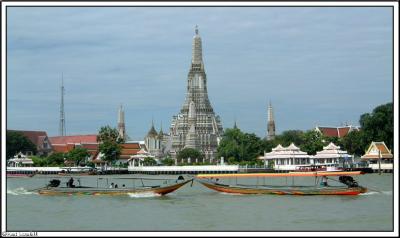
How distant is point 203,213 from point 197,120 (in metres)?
98.1

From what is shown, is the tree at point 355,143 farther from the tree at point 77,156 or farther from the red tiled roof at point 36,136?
the red tiled roof at point 36,136

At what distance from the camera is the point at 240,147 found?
328ft

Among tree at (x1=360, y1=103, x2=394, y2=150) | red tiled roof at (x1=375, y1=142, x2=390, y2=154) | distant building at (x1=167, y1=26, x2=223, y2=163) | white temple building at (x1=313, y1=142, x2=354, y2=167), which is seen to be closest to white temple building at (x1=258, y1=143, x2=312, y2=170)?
white temple building at (x1=313, y1=142, x2=354, y2=167)

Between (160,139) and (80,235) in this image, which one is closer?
(80,235)

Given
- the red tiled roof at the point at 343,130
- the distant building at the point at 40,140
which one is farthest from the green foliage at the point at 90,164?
the red tiled roof at the point at 343,130

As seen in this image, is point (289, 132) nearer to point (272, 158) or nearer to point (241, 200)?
point (272, 158)

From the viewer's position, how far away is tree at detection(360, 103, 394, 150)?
8431 centimetres

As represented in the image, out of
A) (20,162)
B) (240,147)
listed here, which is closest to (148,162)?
(240,147)

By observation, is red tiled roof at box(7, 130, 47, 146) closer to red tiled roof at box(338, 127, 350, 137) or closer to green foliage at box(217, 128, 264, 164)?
green foliage at box(217, 128, 264, 164)

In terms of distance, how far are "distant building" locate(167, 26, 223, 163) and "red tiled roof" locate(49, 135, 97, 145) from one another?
15.5 m

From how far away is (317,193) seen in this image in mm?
39906

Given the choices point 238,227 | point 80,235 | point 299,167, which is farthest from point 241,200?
point 299,167

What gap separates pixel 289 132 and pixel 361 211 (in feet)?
275

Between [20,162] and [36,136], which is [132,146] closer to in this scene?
[20,162]
